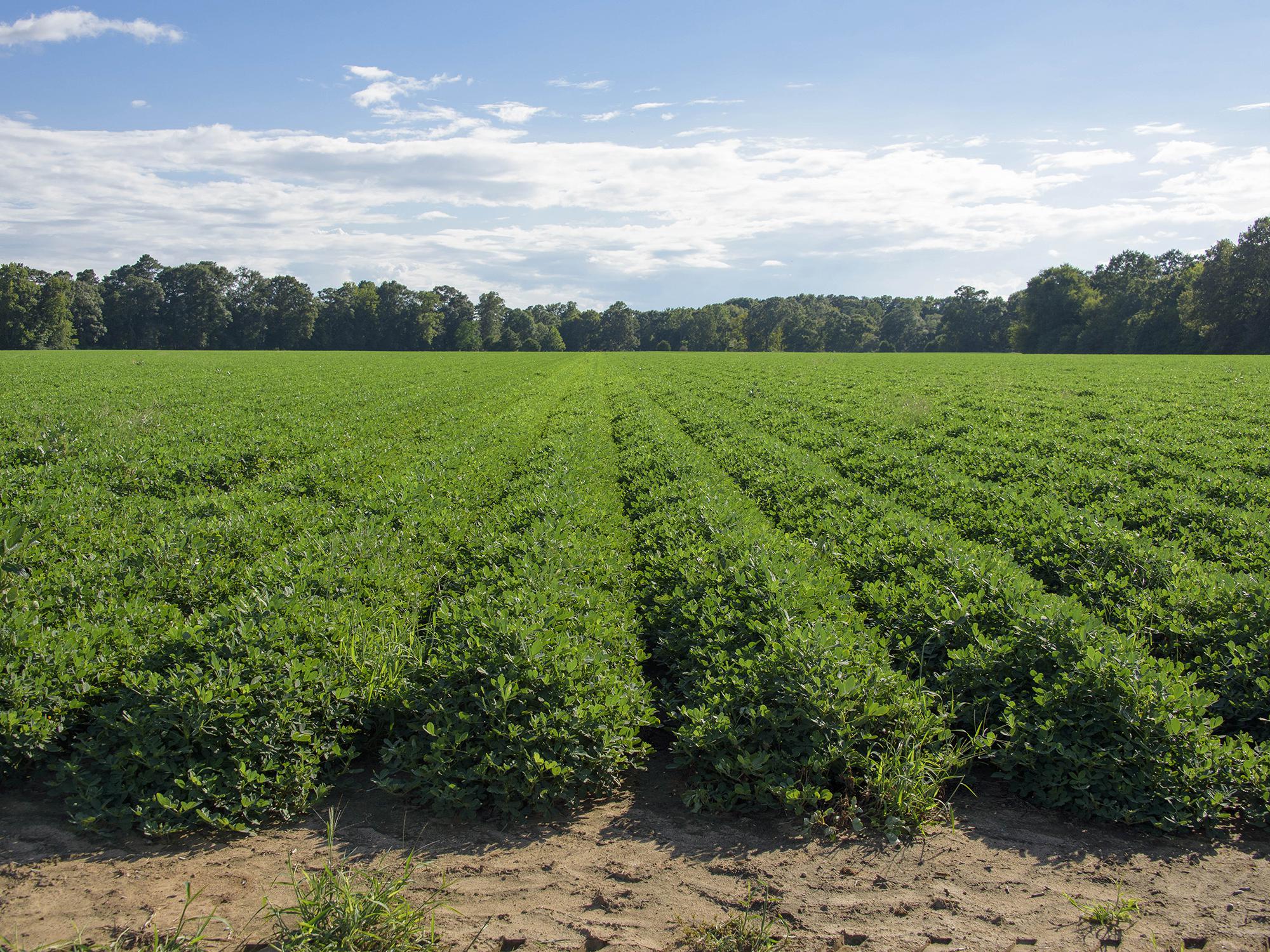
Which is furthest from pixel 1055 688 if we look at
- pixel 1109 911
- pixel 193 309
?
pixel 193 309

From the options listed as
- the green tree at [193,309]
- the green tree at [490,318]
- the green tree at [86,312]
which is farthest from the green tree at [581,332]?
the green tree at [86,312]

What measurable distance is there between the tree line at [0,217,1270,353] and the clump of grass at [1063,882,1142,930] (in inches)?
3822

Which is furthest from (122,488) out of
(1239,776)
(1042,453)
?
(1042,453)

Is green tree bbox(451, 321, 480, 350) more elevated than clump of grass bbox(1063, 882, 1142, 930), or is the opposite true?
green tree bbox(451, 321, 480, 350)

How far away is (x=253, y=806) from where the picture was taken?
4402 millimetres

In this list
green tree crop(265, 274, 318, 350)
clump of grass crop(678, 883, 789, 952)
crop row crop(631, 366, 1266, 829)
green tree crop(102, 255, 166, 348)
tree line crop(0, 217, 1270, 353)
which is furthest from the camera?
green tree crop(265, 274, 318, 350)

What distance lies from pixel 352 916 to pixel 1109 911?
3.97 metres

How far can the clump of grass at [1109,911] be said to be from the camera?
3699mm

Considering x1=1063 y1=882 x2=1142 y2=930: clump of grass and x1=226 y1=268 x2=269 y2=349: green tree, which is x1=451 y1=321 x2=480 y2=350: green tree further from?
x1=1063 y1=882 x2=1142 y2=930: clump of grass

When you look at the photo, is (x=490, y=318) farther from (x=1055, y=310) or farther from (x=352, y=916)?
(x=352, y=916)

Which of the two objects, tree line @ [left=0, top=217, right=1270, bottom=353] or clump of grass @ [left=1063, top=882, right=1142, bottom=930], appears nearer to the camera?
clump of grass @ [left=1063, top=882, right=1142, bottom=930]

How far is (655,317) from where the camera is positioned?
158 m

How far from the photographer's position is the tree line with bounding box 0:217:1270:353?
8144 centimetres

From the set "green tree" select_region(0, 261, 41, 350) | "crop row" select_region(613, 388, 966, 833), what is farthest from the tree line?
"crop row" select_region(613, 388, 966, 833)
